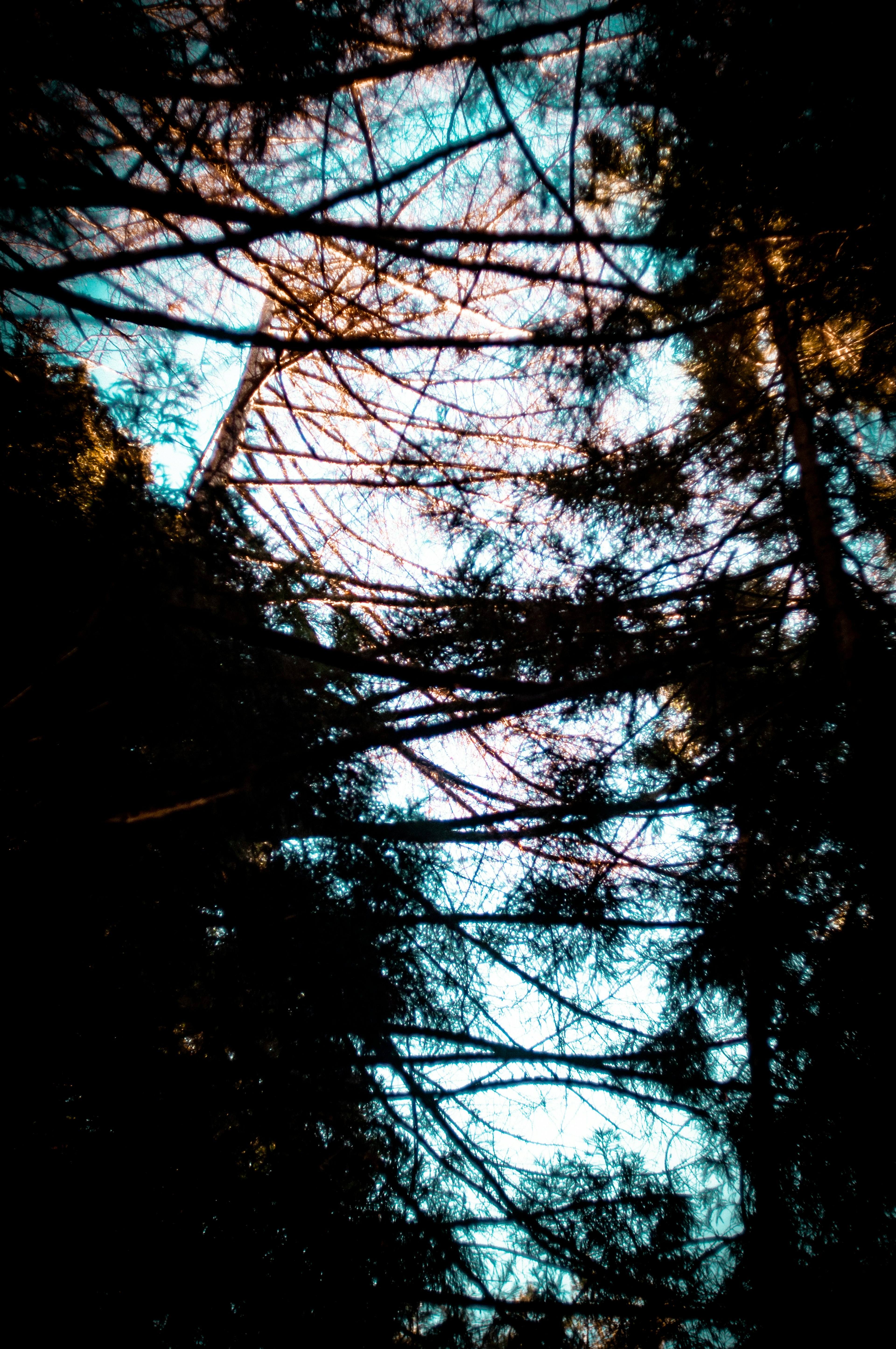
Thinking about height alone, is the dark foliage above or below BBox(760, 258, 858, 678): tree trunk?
below

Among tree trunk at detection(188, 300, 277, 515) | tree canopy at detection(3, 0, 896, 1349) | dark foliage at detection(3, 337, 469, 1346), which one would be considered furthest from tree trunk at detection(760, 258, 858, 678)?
tree trunk at detection(188, 300, 277, 515)

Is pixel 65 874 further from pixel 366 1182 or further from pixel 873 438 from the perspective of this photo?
pixel 873 438

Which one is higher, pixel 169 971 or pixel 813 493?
pixel 813 493

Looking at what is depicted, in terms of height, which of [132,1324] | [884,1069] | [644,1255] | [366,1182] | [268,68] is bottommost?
[132,1324]

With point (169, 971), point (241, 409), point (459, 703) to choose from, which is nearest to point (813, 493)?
point (459, 703)

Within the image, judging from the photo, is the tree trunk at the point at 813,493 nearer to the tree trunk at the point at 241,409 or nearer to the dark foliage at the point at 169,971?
the dark foliage at the point at 169,971

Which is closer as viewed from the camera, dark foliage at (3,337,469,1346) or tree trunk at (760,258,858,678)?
dark foliage at (3,337,469,1346)

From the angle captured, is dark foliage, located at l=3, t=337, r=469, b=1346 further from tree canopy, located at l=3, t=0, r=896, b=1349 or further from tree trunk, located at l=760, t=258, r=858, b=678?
tree trunk, located at l=760, t=258, r=858, b=678

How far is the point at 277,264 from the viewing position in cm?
334

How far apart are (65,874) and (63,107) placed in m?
3.05

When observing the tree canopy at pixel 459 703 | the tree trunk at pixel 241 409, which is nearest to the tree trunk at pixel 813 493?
the tree canopy at pixel 459 703

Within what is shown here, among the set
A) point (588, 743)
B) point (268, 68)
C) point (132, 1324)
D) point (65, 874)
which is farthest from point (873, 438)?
point (132, 1324)

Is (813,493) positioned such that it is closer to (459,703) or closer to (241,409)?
(459,703)

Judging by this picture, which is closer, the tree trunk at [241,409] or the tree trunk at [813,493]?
the tree trunk at [813,493]
